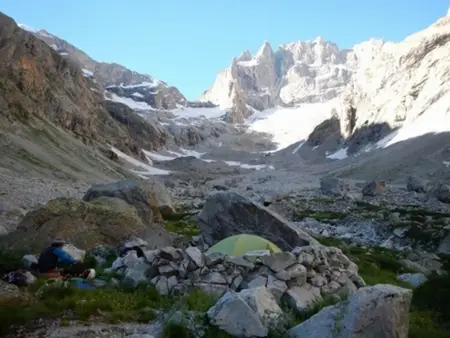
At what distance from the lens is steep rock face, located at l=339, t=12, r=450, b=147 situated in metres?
124

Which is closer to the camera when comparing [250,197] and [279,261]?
[279,261]

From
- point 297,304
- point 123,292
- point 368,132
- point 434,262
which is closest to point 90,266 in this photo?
point 123,292

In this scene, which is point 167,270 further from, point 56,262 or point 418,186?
point 418,186

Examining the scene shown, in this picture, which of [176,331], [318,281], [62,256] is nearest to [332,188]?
[318,281]

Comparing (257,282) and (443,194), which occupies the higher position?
(257,282)

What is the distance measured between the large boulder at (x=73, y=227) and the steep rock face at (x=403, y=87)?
101943 millimetres

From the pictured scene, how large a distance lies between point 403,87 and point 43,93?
103 meters

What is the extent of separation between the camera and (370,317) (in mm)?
8391

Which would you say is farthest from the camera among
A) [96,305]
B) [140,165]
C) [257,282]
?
[140,165]

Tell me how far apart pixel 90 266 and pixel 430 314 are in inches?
466

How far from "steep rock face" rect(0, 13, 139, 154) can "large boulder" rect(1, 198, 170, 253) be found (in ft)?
224

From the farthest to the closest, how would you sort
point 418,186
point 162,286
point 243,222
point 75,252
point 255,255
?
point 418,186 → point 243,222 → point 75,252 → point 255,255 → point 162,286

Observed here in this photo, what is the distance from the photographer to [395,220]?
3725 centimetres

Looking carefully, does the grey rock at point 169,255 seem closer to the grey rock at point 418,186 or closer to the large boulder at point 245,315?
the large boulder at point 245,315
